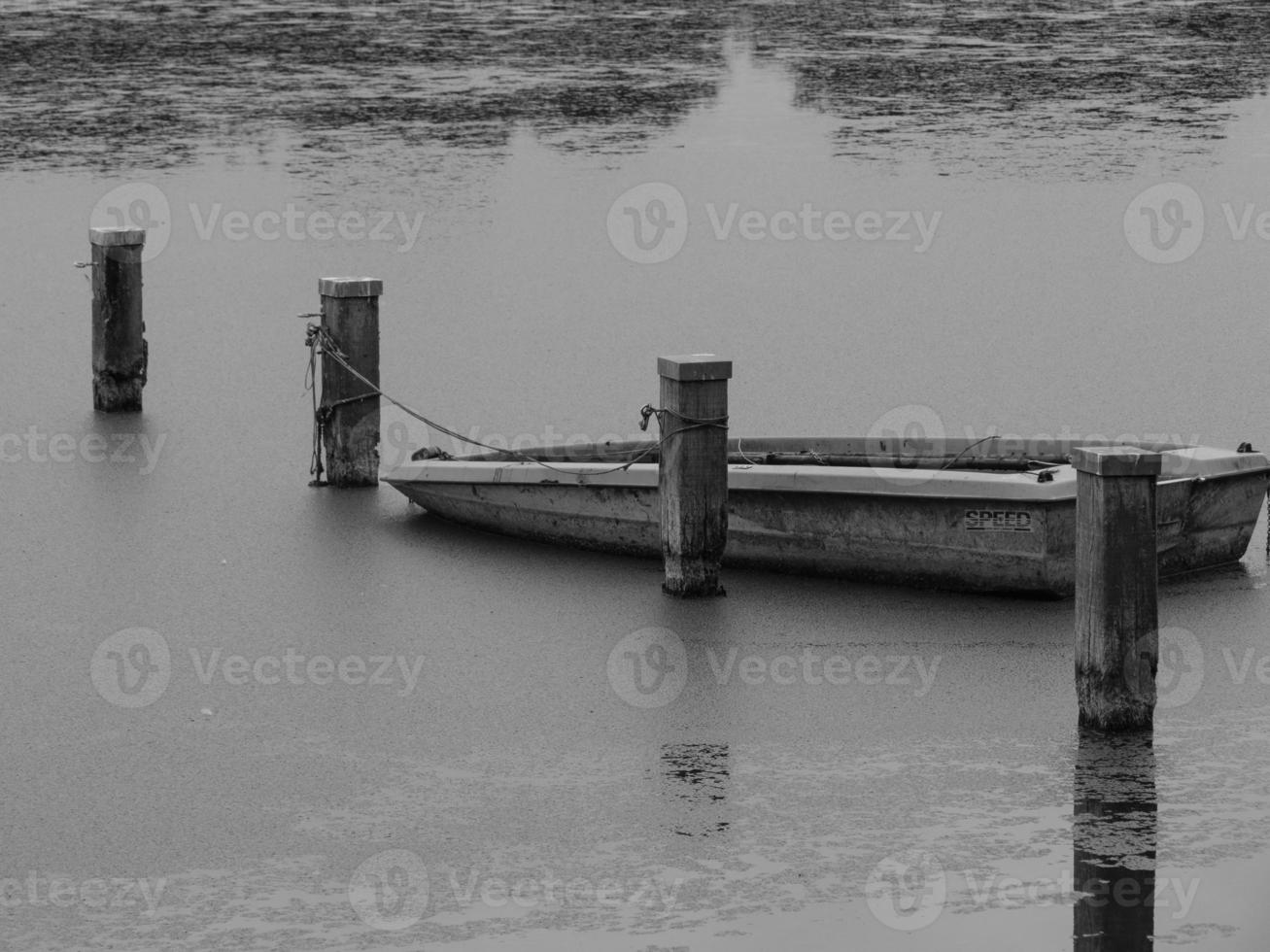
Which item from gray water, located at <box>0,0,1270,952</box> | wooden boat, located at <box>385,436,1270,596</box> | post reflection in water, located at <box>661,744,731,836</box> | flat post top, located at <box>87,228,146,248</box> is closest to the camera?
gray water, located at <box>0,0,1270,952</box>

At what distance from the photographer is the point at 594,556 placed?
1177 centimetres

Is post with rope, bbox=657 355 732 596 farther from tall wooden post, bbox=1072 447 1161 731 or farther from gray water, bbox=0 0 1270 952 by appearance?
tall wooden post, bbox=1072 447 1161 731

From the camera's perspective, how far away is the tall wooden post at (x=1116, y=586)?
855 cm

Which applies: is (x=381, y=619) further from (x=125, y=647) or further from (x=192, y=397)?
(x=192, y=397)

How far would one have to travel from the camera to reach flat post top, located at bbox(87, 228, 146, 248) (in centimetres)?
1426

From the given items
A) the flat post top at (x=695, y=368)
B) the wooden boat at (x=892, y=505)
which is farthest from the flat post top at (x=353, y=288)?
the flat post top at (x=695, y=368)

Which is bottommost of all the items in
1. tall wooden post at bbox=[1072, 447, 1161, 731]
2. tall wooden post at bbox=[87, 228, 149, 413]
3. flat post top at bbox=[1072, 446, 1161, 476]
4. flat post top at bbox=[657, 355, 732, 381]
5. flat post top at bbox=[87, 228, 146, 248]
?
tall wooden post at bbox=[1072, 447, 1161, 731]

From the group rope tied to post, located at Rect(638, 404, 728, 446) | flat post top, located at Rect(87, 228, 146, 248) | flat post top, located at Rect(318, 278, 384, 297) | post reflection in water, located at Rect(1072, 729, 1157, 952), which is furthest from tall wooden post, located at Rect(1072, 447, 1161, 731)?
flat post top, located at Rect(87, 228, 146, 248)

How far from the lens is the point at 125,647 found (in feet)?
33.6

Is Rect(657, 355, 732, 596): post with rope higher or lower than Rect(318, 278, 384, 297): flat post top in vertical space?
lower

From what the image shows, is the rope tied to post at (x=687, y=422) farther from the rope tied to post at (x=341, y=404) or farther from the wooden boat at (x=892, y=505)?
the rope tied to post at (x=341, y=404)

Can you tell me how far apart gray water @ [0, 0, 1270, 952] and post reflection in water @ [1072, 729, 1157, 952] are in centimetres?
2

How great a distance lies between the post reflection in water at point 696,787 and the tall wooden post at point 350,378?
178 inches

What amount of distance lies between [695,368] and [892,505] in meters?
1.15
